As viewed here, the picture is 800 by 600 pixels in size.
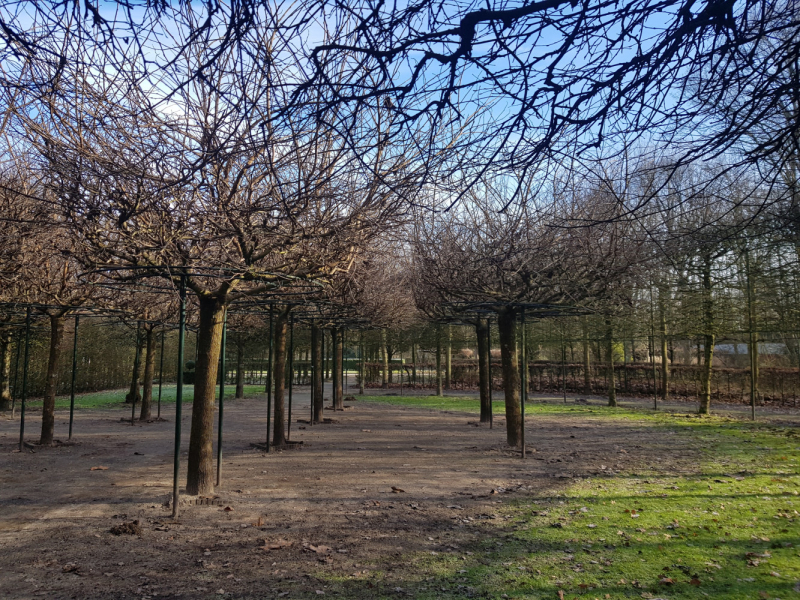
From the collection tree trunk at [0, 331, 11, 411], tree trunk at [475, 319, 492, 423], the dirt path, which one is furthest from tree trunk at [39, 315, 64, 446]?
tree trunk at [0, 331, 11, 411]

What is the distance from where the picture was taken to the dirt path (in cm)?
447

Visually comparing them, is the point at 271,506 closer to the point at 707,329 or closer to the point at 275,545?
the point at 275,545

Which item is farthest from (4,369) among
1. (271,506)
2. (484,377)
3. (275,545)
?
(275,545)

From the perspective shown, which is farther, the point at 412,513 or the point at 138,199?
the point at 412,513

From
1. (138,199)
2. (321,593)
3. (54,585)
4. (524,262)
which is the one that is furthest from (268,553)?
(524,262)

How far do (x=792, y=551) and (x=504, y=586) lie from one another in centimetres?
274

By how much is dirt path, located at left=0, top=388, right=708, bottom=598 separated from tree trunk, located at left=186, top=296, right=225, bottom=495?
0.40 m

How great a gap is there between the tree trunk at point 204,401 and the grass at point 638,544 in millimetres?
3198

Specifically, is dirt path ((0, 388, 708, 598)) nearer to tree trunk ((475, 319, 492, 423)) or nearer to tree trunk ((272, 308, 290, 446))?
tree trunk ((272, 308, 290, 446))

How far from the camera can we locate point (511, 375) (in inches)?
431

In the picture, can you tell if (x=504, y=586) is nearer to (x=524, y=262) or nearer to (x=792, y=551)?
(x=792, y=551)

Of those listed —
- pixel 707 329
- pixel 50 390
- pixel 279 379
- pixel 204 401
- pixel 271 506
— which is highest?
pixel 707 329

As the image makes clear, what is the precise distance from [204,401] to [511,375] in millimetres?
6242

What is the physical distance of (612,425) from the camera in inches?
586
